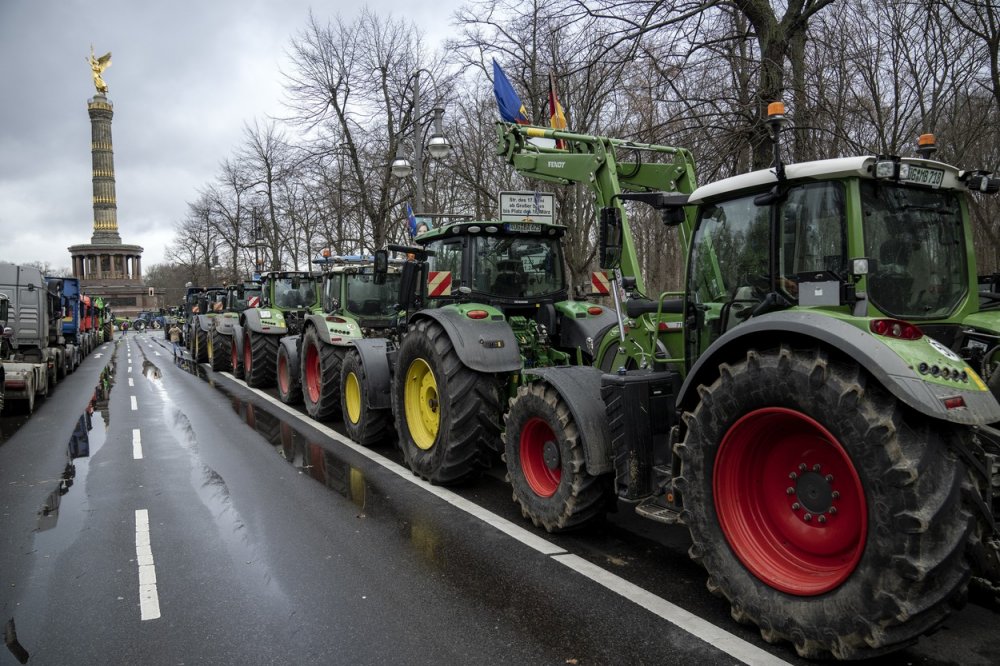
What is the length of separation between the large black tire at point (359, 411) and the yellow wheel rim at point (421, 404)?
1.07 m

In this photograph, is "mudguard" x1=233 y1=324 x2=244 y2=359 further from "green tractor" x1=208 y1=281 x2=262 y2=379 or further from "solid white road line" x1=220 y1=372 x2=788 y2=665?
"solid white road line" x1=220 y1=372 x2=788 y2=665

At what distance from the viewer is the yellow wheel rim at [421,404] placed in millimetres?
7059

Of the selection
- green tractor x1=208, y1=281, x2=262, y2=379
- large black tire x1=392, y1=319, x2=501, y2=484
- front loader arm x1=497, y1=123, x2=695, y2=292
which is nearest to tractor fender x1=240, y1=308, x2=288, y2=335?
green tractor x1=208, y1=281, x2=262, y2=379

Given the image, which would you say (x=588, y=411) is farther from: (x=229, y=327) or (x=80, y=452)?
(x=229, y=327)

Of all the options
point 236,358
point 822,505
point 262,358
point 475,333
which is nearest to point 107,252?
point 236,358

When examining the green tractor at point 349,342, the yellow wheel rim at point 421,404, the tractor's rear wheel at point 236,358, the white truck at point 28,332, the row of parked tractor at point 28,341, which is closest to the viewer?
the yellow wheel rim at point 421,404

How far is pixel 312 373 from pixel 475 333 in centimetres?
548

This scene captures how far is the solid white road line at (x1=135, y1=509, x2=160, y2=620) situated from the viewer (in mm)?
4055

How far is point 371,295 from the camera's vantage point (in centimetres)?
1107

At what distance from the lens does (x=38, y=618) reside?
13.0ft

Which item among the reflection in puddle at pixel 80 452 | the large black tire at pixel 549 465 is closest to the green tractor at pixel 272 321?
the reflection in puddle at pixel 80 452

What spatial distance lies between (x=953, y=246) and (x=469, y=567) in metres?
3.66

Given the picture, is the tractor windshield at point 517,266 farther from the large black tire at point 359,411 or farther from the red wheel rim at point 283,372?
the red wheel rim at point 283,372

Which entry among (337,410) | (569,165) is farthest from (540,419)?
(337,410)
